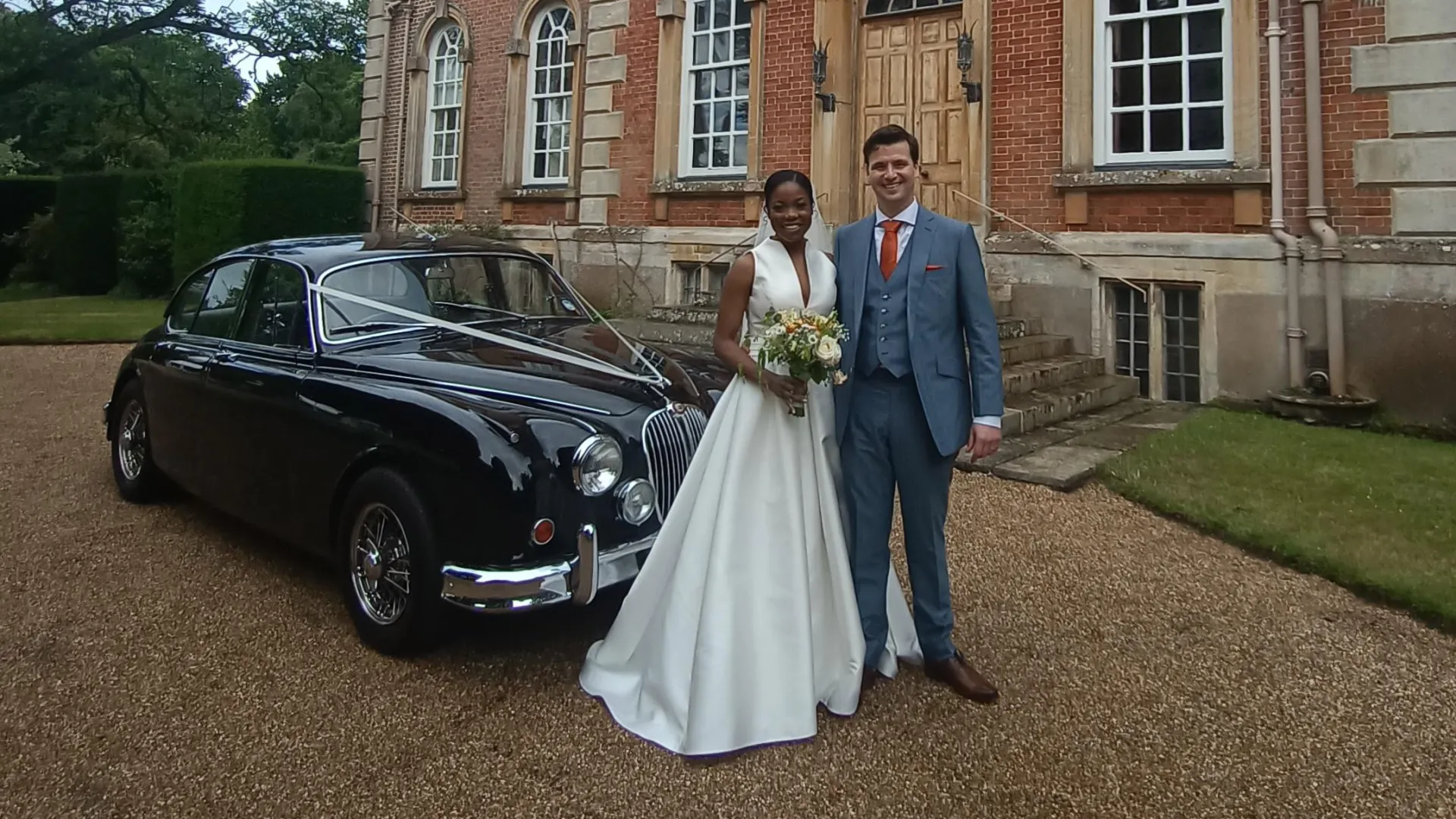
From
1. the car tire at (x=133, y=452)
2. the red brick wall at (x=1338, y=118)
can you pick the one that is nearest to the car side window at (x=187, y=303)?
the car tire at (x=133, y=452)

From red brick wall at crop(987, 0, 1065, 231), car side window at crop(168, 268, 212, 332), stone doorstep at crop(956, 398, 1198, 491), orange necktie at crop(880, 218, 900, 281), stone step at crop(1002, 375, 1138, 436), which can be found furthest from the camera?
red brick wall at crop(987, 0, 1065, 231)

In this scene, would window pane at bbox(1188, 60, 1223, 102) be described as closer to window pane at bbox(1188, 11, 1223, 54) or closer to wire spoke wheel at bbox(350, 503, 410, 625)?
window pane at bbox(1188, 11, 1223, 54)

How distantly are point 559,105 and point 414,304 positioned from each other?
9931 mm

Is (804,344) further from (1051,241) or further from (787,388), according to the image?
(1051,241)

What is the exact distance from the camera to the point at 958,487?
607cm

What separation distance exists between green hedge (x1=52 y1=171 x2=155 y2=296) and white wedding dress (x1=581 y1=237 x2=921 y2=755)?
22.1 meters

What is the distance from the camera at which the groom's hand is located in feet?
10.1

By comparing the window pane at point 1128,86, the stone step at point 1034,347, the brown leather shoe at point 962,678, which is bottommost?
the brown leather shoe at point 962,678

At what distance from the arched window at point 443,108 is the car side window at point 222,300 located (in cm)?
994

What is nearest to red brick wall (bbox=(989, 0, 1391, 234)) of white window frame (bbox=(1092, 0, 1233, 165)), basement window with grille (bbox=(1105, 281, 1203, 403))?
white window frame (bbox=(1092, 0, 1233, 165))

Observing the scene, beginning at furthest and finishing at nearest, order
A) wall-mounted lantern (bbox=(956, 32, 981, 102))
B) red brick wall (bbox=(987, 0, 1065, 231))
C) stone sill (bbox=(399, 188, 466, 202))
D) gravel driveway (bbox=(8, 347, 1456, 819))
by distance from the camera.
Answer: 1. stone sill (bbox=(399, 188, 466, 202))
2. wall-mounted lantern (bbox=(956, 32, 981, 102))
3. red brick wall (bbox=(987, 0, 1065, 231))
4. gravel driveway (bbox=(8, 347, 1456, 819))

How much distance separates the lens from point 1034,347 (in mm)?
8695

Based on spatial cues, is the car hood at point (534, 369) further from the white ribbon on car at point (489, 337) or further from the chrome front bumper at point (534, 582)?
the chrome front bumper at point (534, 582)

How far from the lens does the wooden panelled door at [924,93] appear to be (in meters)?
9.95
